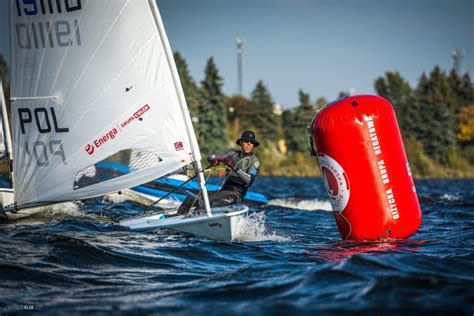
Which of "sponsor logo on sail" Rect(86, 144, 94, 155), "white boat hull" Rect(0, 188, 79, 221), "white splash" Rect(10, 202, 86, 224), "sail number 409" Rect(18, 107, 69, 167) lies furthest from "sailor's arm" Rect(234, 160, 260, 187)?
"white splash" Rect(10, 202, 86, 224)

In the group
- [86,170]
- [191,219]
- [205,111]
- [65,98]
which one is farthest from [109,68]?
[205,111]

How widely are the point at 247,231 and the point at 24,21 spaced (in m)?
4.76

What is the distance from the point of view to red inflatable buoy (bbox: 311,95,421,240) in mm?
9625

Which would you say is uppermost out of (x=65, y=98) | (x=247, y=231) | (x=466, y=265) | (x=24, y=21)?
(x=24, y=21)

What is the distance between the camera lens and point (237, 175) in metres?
11.5

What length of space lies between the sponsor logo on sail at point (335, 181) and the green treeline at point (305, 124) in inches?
1423

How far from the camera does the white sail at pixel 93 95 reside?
10.8m

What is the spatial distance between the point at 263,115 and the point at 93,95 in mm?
59191

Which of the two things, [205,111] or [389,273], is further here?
[205,111]

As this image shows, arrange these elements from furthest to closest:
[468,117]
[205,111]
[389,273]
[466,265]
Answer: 1. [468,117]
2. [205,111]
3. [466,265]
4. [389,273]

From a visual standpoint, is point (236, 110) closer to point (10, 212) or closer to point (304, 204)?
point (304, 204)

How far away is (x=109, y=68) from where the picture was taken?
35.6ft

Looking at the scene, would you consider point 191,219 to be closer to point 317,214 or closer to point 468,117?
point 317,214

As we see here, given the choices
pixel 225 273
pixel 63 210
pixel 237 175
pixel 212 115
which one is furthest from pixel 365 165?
pixel 212 115
